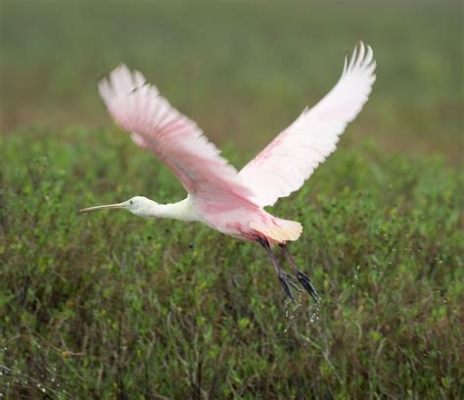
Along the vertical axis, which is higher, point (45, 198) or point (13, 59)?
point (13, 59)

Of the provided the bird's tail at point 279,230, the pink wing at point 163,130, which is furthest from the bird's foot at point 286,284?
the pink wing at point 163,130

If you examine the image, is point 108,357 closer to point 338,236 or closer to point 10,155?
point 338,236

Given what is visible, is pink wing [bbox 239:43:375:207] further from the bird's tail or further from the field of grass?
the field of grass

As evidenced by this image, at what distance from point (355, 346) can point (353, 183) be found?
4.04m

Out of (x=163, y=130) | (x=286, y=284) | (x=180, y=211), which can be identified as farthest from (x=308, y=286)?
(x=163, y=130)

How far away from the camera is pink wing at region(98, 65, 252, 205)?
4738mm

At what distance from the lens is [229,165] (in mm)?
5281

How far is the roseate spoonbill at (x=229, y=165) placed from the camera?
4.85 m

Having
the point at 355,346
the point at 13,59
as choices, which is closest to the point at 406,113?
the point at 13,59

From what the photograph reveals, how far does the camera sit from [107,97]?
4.79 metres

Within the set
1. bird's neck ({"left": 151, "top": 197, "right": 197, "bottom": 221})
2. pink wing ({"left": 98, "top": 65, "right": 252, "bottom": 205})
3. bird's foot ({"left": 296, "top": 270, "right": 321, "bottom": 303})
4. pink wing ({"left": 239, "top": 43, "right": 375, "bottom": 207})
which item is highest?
pink wing ({"left": 239, "top": 43, "right": 375, "bottom": 207})

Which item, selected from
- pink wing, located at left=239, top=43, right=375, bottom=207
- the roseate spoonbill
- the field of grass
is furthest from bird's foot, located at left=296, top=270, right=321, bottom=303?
pink wing, located at left=239, top=43, right=375, bottom=207

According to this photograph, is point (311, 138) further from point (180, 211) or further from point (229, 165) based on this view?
point (229, 165)

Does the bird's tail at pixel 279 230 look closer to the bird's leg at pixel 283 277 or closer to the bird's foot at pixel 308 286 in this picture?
the bird's leg at pixel 283 277
